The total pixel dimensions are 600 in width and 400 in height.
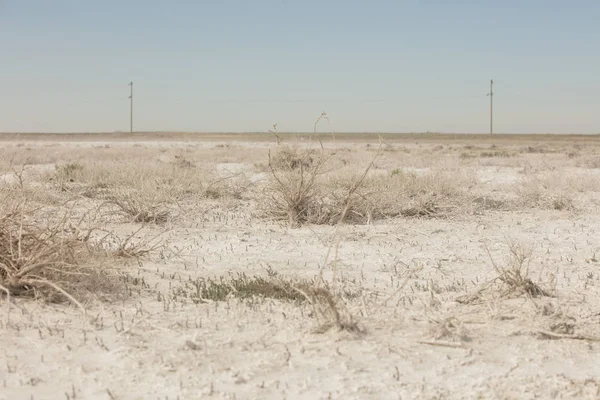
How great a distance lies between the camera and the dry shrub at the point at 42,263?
191 inches

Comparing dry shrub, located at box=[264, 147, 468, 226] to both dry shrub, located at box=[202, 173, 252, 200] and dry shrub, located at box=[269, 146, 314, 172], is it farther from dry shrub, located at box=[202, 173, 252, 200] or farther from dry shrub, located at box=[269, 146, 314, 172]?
dry shrub, located at box=[202, 173, 252, 200]

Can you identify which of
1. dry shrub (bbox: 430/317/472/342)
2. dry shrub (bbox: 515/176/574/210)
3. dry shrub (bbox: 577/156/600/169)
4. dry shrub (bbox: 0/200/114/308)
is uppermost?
dry shrub (bbox: 577/156/600/169)

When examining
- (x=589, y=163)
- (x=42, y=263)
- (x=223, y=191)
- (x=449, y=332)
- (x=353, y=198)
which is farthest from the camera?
(x=589, y=163)

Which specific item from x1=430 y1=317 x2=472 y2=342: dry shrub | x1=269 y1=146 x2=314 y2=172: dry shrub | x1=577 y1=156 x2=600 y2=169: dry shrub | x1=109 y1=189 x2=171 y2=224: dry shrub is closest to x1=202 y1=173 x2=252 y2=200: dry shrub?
x1=269 y1=146 x2=314 y2=172: dry shrub

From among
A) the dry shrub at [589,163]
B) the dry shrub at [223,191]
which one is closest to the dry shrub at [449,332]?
the dry shrub at [223,191]

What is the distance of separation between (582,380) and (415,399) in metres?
0.99

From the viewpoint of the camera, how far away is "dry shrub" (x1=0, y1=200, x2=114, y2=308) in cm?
486

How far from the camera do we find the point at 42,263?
4754 mm

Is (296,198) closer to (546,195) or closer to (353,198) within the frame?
(353,198)

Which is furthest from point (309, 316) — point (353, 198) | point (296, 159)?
point (296, 159)

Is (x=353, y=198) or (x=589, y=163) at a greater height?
(x=589, y=163)

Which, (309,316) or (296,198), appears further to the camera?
(296,198)

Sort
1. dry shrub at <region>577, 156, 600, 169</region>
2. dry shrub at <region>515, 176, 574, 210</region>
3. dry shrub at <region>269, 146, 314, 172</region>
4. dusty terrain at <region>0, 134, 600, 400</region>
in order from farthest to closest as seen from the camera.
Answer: dry shrub at <region>577, 156, 600, 169</region>
dry shrub at <region>515, 176, 574, 210</region>
dry shrub at <region>269, 146, 314, 172</region>
dusty terrain at <region>0, 134, 600, 400</region>

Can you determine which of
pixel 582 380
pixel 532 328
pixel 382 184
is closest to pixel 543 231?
pixel 382 184
